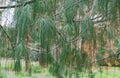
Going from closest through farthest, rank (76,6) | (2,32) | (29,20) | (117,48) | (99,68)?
(29,20), (76,6), (2,32), (99,68), (117,48)

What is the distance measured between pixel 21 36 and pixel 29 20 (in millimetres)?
81

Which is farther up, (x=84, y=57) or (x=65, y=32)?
(x=65, y=32)

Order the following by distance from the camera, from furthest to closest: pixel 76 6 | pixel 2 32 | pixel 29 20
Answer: pixel 2 32, pixel 76 6, pixel 29 20

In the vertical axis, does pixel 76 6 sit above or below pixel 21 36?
above

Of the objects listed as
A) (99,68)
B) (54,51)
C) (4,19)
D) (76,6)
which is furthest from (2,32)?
(99,68)

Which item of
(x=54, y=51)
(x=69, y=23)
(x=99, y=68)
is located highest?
(x=69, y=23)

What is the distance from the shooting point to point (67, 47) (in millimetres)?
1396

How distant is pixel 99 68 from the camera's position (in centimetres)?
161

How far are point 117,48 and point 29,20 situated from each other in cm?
73

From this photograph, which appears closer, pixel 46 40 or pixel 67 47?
pixel 46 40

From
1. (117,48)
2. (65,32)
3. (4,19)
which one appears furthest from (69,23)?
(117,48)

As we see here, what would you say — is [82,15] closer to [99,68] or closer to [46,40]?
[46,40]

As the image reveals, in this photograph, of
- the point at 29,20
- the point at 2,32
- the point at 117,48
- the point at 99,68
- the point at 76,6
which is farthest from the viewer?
the point at 117,48

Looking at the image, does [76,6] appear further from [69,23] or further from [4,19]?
[4,19]
